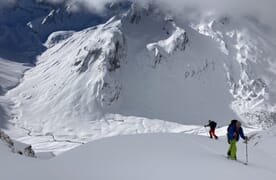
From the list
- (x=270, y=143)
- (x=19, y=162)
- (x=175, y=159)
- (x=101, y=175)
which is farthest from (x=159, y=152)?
(x=270, y=143)

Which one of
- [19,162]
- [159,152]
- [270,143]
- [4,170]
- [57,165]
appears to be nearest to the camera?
[4,170]

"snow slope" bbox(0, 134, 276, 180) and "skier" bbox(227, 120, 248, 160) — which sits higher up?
"skier" bbox(227, 120, 248, 160)

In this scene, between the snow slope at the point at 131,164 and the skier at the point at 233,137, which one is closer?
the snow slope at the point at 131,164

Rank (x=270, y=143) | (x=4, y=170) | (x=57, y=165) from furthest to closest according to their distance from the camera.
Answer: (x=270, y=143) < (x=57, y=165) < (x=4, y=170)

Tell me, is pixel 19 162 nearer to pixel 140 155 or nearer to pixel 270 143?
pixel 140 155

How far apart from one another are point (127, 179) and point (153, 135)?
1321cm

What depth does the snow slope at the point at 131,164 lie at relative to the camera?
1833cm

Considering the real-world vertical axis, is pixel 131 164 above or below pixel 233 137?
below

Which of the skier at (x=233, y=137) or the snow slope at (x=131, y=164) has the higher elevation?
the skier at (x=233, y=137)

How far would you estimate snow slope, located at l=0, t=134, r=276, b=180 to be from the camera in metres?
18.3

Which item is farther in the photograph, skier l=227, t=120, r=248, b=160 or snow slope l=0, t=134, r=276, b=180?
skier l=227, t=120, r=248, b=160

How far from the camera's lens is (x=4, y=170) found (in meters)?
17.0

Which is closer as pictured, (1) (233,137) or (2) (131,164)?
(2) (131,164)

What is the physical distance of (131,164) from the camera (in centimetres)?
2141
